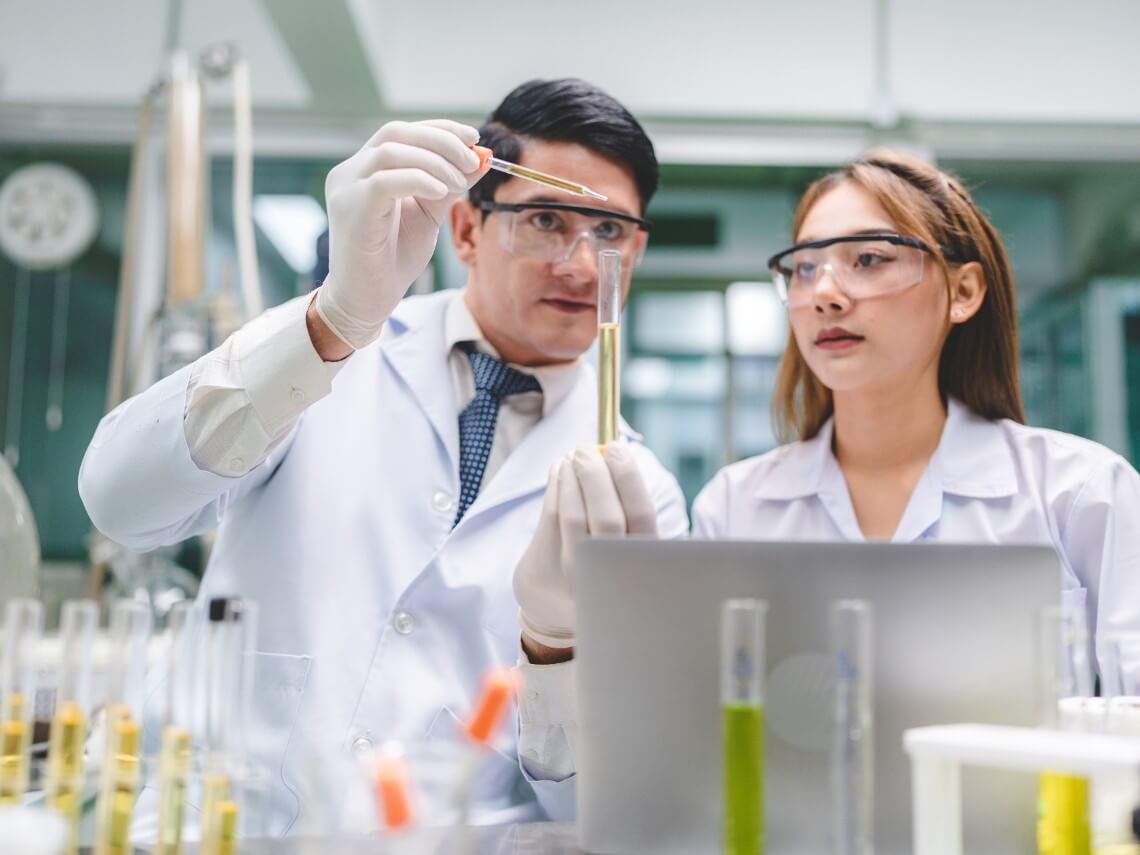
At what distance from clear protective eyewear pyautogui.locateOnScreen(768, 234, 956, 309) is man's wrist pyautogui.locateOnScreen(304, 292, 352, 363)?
774 mm

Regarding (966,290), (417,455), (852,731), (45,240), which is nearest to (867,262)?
(966,290)

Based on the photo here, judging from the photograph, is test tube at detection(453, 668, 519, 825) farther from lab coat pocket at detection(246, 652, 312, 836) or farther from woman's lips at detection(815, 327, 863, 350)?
woman's lips at detection(815, 327, 863, 350)

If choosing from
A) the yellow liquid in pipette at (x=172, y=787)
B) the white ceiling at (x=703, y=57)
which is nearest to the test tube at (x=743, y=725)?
Answer: the yellow liquid in pipette at (x=172, y=787)

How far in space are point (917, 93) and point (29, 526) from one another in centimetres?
338

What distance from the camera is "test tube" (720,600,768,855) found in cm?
81

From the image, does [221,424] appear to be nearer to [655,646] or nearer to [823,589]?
[655,646]

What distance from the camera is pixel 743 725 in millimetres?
817

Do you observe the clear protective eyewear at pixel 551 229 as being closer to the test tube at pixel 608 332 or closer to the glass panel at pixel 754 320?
the test tube at pixel 608 332

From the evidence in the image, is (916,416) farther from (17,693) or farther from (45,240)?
(45,240)

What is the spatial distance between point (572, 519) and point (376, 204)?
1.56 ft

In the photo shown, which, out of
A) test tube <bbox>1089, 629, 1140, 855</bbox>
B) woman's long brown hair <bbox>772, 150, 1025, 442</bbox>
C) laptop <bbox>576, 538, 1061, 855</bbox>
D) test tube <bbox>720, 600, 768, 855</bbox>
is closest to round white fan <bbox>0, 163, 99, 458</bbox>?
woman's long brown hair <bbox>772, 150, 1025, 442</bbox>

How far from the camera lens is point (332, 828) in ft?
2.62

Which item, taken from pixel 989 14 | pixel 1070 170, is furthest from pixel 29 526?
pixel 1070 170

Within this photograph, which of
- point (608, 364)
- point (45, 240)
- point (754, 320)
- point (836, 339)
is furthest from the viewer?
point (754, 320)
